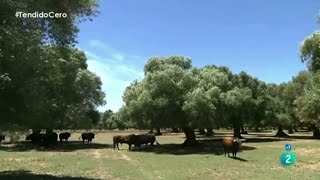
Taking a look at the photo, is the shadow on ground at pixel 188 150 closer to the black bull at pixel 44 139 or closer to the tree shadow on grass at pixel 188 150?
the tree shadow on grass at pixel 188 150

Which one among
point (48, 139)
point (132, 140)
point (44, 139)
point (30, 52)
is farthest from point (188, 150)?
point (30, 52)

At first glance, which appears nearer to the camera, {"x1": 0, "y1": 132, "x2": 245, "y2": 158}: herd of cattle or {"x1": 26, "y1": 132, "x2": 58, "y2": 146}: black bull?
{"x1": 0, "y1": 132, "x2": 245, "y2": 158}: herd of cattle

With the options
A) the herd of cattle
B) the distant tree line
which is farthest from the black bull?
the distant tree line

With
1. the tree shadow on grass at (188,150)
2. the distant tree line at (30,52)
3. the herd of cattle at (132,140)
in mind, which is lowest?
the tree shadow on grass at (188,150)

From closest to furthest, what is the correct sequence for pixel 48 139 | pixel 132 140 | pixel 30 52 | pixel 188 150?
1. pixel 30 52
2. pixel 188 150
3. pixel 132 140
4. pixel 48 139

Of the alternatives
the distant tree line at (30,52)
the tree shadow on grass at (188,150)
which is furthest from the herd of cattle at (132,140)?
the distant tree line at (30,52)

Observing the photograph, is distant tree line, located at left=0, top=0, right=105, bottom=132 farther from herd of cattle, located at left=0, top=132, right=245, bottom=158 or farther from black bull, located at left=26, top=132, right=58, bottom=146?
black bull, located at left=26, top=132, right=58, bottom=146

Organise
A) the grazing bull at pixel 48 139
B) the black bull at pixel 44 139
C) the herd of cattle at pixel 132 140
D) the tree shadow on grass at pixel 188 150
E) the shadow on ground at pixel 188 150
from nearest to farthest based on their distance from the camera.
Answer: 1. the herd of cattle at pixel 132 140
2. the tree shadow on grass at pixel 188 150
3. the shadow on ground at pixel 188 150
4. the grazing bull at pixel 48 139
5. the black bull at pixel 44 139

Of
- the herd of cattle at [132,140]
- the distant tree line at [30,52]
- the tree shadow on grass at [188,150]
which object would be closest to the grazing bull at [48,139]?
the herd of cattle at [132,140]

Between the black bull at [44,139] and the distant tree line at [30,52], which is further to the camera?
the black bull at [44,139]

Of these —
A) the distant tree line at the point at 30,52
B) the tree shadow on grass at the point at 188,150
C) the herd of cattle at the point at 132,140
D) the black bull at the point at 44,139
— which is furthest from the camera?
the black bull at the point at 44,139

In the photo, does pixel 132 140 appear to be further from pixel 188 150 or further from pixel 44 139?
pixel 44 139

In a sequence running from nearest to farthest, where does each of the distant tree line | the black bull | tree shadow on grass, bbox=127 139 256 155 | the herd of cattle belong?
the distant tree line → the herd of cattle → tree shadow on grass, bbox=127 139 256 155 → the black bull

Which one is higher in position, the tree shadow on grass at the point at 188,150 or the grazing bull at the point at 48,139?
the grazing bull at the point at 48,139
